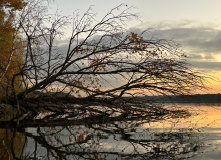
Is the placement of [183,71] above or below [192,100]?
above

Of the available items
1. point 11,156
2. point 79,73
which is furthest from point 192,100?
point 11,156

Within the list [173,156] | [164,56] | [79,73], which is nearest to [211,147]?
[173,156]

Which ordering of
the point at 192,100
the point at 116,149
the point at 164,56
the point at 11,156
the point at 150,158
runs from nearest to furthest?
1. the point at 150,158
2. the point at 11,156
3. the point at 116,149
4. the point at 164,56
5. the point at 192,100

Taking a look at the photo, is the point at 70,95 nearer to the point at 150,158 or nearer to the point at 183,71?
the point at 183,71

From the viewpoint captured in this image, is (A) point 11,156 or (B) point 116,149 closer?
(A) point 11,156

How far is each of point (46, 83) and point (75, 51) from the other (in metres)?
1.50

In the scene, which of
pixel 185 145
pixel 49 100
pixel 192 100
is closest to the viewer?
pixel 185 145

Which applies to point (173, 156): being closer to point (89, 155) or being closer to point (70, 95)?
point (89, 155)

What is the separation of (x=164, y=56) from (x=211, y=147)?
4.85m

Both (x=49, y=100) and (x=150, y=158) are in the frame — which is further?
(x=49, y=100)

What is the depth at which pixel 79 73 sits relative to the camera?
355 inches

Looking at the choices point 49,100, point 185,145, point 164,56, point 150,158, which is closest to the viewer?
point 150,158

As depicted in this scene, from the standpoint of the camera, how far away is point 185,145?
4.66 meters

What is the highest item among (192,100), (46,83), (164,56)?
(164,56)
